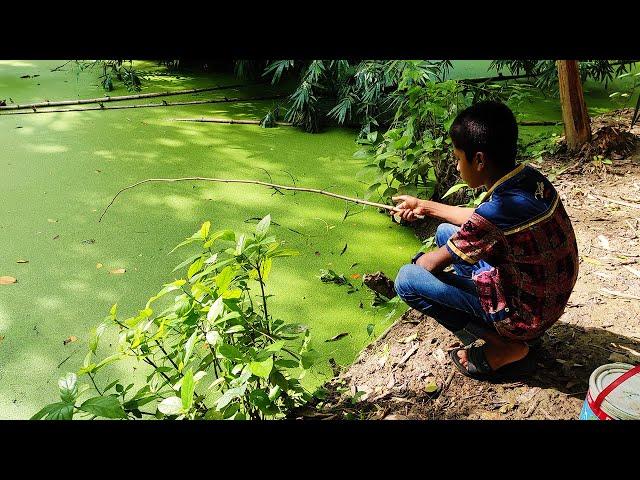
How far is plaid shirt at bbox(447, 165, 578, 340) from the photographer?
50.0 inches

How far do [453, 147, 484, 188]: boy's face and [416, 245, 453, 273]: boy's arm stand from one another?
20cm

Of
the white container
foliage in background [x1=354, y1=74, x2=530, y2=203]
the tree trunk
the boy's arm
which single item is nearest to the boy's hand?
the boy's arm

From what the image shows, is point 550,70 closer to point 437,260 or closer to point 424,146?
point 424,146

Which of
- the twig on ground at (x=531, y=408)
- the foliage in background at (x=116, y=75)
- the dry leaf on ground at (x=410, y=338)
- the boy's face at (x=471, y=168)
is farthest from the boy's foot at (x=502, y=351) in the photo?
the foliage in background at (x=116, y=75)

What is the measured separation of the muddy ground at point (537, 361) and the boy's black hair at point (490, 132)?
26.1 inches

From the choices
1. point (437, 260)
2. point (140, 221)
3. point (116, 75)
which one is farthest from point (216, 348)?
point (116, 75)

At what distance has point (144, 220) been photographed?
8.91ft

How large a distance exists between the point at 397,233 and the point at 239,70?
285cm

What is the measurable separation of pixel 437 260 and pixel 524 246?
10.1 inches

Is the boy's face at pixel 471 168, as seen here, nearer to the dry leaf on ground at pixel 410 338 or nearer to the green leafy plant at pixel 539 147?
the dry leaf on ground at pixel 410 338

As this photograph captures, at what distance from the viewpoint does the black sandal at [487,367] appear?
4.88 ft

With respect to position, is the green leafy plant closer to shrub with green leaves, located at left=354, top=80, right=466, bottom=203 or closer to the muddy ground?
shrub with green leaves, located at left=354, top=80, right=466, bottom=203
